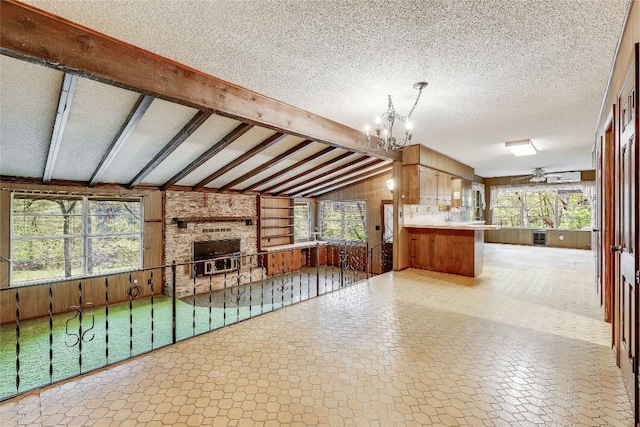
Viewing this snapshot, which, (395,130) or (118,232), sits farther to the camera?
(118,232)

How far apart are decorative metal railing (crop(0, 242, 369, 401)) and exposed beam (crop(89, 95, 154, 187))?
6.24 feet

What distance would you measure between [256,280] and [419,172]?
5646 mm

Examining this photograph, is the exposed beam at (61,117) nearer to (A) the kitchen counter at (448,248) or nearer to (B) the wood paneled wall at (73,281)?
(B) the wood paneled wall at (73,281)

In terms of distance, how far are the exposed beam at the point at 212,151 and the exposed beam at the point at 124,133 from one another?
51.0 inches

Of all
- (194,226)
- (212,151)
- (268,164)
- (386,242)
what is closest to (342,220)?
(386,242)

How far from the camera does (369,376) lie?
2.49 metres

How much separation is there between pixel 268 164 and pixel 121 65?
4129mm

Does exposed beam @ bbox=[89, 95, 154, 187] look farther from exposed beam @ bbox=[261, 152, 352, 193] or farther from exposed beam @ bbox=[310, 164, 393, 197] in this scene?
exposed beam @ bbox=[310, 164, 393, 197]

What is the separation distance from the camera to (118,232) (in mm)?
6492

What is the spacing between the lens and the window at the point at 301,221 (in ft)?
34.8

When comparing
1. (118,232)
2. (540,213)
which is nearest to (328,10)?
(118,232)

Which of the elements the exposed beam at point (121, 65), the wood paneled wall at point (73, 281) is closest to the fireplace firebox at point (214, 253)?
the wood paneled wall at point (73, 281)

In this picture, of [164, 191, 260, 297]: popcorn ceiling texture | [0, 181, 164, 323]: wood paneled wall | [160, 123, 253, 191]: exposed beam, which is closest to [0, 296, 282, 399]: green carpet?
[0, 181, 164, 323]: wood paneled wall

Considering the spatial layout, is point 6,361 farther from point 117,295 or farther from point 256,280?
point 256,280
